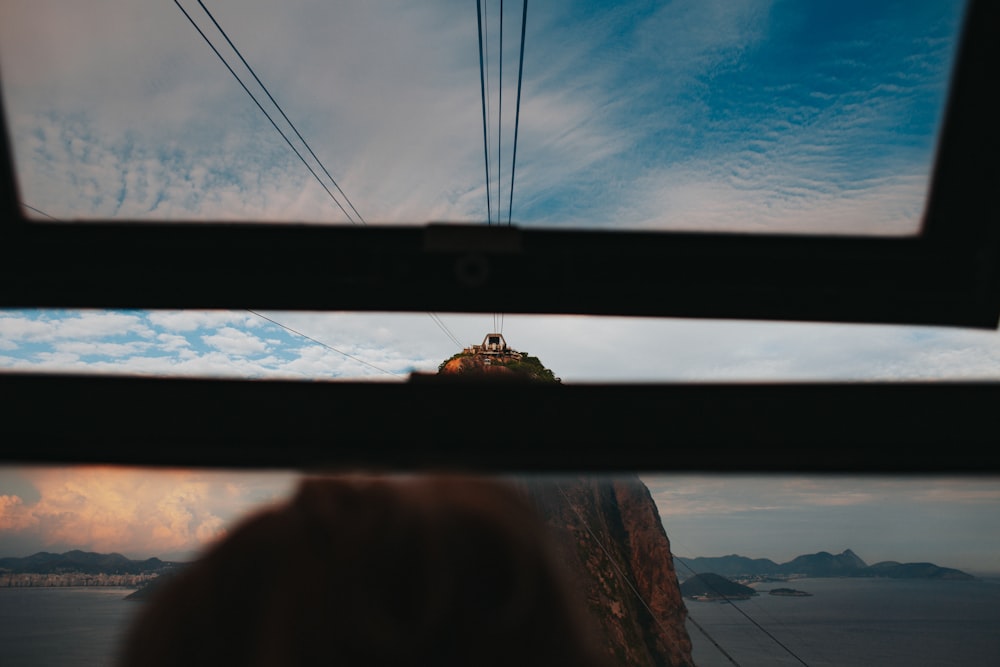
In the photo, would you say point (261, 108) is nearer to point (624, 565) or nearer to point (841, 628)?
point (624, 565)

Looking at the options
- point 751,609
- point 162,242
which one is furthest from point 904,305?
point 751,609

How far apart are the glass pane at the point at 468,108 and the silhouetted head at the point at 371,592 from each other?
34.4 inches

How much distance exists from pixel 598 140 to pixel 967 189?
787 mm

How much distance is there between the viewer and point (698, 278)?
1.22 m

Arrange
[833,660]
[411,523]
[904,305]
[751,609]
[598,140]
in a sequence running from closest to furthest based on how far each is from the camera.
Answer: [411,523] < [904,305] < [598,140] < [833,660] < [751,609]

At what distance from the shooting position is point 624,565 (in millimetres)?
23531

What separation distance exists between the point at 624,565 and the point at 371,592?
2525 centimetres

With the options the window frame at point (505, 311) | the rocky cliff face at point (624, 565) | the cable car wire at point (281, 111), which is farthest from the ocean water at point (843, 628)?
the cable car wire at point (281, 111)

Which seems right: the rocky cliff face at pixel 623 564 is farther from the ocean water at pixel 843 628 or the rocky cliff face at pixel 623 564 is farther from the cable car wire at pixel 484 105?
the ocean water at pixel 843 628

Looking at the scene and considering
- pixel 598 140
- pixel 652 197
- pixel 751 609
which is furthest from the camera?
pixel 751 609

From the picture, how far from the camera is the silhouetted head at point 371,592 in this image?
1.23 ft

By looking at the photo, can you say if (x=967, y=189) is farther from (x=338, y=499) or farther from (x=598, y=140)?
(x=338, y=499)

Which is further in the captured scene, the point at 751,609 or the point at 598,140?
the point at 751,609

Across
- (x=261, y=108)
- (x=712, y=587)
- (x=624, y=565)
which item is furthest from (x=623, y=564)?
(x=712, y=587)
